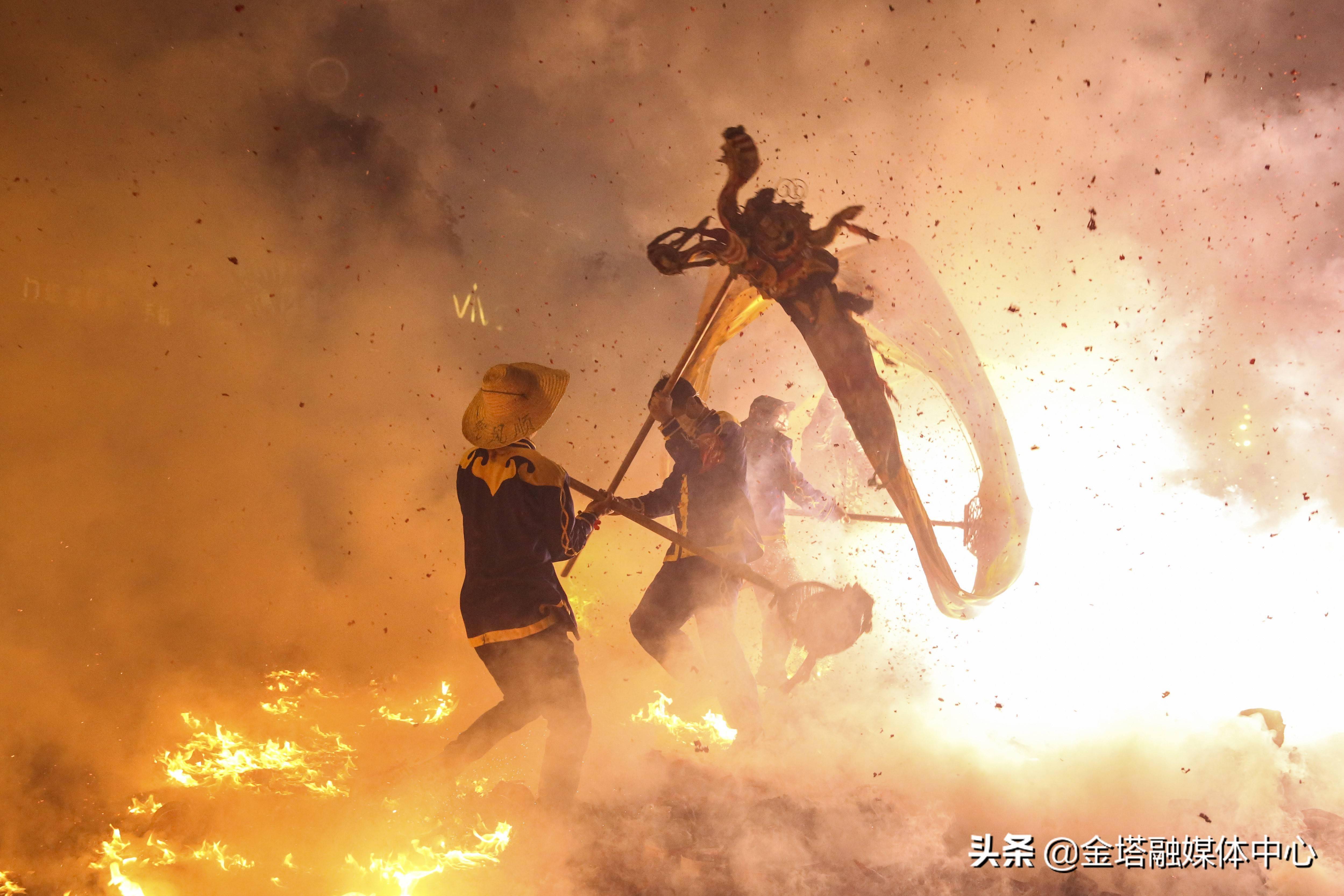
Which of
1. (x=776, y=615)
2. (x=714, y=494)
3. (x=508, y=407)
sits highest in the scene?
(x=714, y=494)

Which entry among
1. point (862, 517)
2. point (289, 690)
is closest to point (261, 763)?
point (289, 690)

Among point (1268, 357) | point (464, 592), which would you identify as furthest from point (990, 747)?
point (1268, 357)

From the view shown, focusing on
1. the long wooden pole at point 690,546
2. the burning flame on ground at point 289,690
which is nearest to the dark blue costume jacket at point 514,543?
the long wooden pole at point 690,546

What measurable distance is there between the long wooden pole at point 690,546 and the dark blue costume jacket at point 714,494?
0.08 m

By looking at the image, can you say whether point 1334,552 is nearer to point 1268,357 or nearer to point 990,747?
point 1268,357

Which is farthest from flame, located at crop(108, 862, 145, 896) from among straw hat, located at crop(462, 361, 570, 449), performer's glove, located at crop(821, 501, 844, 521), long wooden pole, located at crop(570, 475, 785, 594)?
performer's glove, located at crop(821, 501, 844, 521)

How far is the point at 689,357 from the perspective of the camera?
3766 mm

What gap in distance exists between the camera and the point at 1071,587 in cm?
565

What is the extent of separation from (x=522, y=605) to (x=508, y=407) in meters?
0.86

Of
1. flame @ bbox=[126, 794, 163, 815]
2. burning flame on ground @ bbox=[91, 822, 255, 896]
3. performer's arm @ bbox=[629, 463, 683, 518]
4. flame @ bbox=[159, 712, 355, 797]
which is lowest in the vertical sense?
burning flame on ground @ bbox=[91, 822, 255, 896]

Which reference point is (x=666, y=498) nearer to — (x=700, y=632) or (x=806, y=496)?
(x=700, y=632)

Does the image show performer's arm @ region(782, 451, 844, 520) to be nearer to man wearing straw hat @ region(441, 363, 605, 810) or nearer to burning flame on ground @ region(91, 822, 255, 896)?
man wearing straw hat @ region(441, 363, 605, 810)

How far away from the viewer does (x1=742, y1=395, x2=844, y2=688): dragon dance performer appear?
14.8 ft

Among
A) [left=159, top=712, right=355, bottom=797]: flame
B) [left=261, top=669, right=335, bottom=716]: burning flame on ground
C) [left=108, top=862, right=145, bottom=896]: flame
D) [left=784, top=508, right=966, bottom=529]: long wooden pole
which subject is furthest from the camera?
[left=261, top=669, right=335, bottom=716]: burning flame on ground
